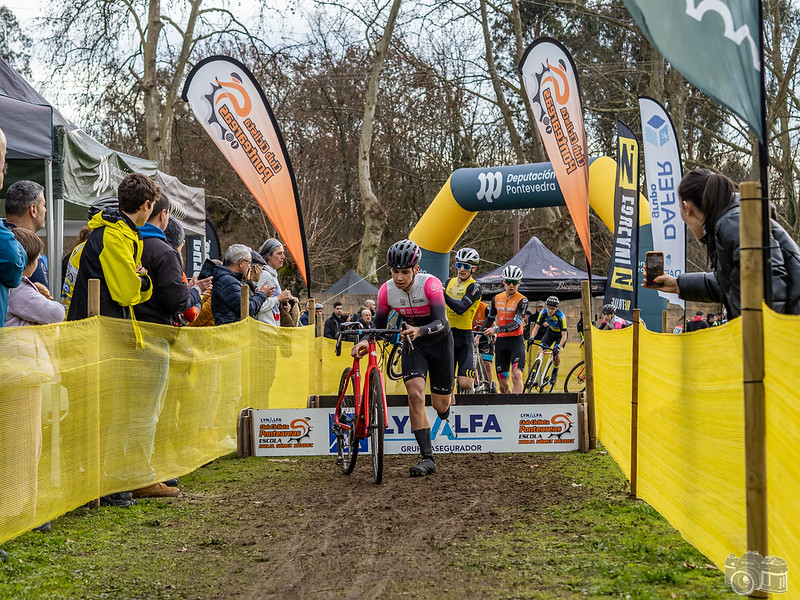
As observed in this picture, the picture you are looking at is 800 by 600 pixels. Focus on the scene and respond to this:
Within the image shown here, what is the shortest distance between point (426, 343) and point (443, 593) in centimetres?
425

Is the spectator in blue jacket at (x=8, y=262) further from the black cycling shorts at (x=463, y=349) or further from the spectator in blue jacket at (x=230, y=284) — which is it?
the black cycling shorts at (x=463, y=349)

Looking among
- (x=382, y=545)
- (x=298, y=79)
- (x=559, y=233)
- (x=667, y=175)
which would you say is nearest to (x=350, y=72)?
(x=298, y=79)

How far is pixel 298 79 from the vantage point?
37438 millimetres

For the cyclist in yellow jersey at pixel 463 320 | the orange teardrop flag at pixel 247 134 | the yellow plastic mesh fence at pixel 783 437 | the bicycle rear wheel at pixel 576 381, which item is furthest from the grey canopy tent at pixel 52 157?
the bicycle rear wheel at pixel 576 381

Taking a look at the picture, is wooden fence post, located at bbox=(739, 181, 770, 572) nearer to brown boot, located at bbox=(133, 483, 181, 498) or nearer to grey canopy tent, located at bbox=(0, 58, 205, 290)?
brown boot, located at bbox=(133, 483, 181, 498)

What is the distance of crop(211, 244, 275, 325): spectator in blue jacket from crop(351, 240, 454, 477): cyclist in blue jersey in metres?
1.76

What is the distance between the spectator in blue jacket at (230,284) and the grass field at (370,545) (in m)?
2.23

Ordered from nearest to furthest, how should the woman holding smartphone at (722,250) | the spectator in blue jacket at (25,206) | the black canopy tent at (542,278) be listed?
the woman holding smartphone at (722,250), the spectator in blue jacket at (25,206), the black canopy tent at (542,278)

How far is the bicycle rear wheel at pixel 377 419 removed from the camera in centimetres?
757

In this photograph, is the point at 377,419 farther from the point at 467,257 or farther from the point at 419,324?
the point at 467,257

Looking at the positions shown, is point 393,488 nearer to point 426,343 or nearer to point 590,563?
point 426,343

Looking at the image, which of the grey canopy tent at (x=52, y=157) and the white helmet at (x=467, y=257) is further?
the white helmet at (x=467, y=257)

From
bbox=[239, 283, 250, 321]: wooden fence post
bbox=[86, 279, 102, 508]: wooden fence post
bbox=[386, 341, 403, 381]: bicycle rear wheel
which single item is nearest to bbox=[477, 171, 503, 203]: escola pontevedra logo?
bbox=[386, 341, 403, 381]: bicycle rear wheel

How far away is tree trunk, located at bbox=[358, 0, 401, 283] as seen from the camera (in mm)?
27906
